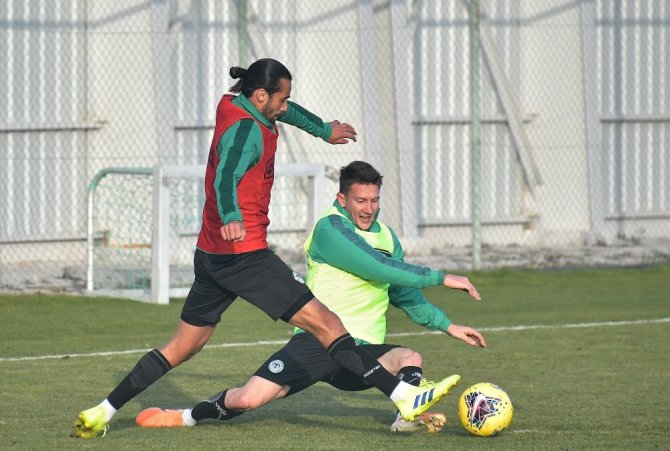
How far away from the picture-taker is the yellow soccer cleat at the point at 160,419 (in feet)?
26.4

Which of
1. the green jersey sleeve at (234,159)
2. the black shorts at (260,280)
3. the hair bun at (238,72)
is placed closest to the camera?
the green jersey sleeve at (234,159)

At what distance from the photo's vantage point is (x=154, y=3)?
19359mm

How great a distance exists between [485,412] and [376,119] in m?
13.4

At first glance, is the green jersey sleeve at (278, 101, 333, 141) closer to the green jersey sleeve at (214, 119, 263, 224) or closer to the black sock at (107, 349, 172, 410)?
the green jersey sleeve at (214, 119, 263, 224)

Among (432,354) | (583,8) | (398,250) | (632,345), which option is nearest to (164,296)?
(432,354)

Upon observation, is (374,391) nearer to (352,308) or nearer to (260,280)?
(352,308)

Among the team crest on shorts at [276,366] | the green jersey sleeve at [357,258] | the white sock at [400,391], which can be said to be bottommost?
the white sock at [400,391]

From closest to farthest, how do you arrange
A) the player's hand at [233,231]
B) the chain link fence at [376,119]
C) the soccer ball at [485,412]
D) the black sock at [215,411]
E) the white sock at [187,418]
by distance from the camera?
the player's hand at [233,231] → the soccer ball at [485,412] → the black sock at [215,411] → the white sock at [187,418] → the chain link fence at [376,119]

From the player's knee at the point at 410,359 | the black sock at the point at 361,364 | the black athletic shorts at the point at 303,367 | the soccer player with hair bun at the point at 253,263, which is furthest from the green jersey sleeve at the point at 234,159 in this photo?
the player's knee at the point at 410,359

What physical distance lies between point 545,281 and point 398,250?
9.70m

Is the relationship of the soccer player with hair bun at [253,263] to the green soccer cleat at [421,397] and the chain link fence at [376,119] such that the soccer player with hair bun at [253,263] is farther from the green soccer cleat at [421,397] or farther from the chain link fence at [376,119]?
the chain link fence at [376,119]

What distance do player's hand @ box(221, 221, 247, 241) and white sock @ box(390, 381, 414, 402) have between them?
1.11 m

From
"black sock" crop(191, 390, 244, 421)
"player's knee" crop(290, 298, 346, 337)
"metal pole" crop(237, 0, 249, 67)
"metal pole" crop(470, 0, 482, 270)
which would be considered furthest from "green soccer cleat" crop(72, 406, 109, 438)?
"metal pole" crop(470, 0, 482, 270)

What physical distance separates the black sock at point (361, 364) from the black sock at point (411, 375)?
23cm
